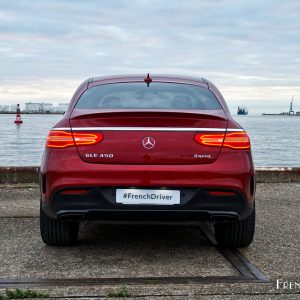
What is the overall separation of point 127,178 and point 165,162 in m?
0.32

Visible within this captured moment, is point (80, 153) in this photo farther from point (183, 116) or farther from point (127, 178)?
point (183, 116)

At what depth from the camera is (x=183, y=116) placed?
14.7 feet

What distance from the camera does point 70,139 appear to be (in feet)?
14.6

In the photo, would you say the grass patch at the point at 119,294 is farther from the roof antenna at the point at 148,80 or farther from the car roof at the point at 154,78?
the car roof at the point at 154,78

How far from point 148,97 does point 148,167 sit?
2.89 ft

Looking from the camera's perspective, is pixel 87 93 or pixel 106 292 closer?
pixel 106 292

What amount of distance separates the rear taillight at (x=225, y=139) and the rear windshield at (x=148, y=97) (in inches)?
17.8

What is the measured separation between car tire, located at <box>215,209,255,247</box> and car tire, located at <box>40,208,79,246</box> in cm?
134

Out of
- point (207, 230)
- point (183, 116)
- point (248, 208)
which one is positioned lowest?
point (207, 230)

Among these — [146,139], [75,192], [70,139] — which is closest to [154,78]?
[146,139]

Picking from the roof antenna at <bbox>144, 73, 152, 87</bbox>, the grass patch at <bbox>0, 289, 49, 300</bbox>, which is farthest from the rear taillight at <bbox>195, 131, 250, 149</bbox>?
the grass patch at <bbox>0, 289, 49, 300</bbox>

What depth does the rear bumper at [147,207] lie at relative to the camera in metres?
4.39

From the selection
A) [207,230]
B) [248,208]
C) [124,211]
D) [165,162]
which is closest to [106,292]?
[124,211]

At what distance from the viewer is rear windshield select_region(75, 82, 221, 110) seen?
488 cm
